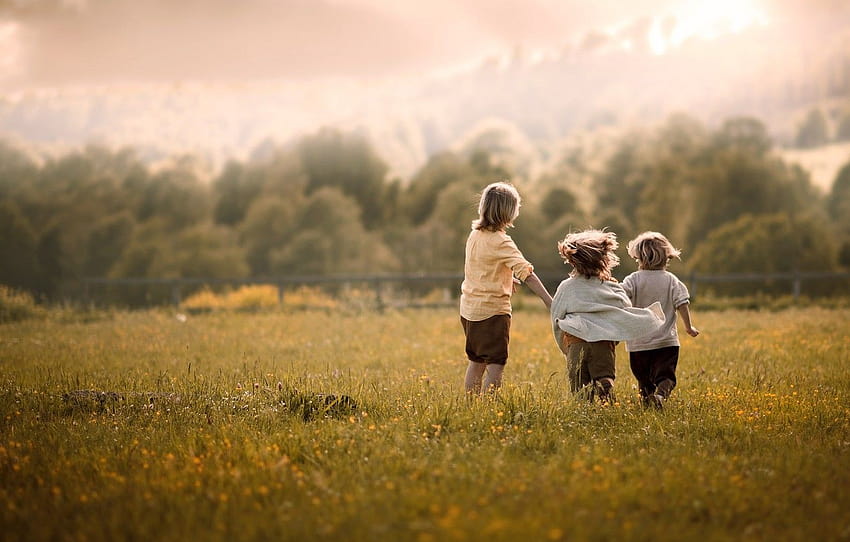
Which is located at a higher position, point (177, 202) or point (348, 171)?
point (348, 171)

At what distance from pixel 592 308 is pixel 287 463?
3.05 m

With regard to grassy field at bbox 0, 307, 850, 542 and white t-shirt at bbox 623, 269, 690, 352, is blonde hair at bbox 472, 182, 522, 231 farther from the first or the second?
grassy field at bbox 0, 307, 850, 542

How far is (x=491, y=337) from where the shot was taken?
22.0ft

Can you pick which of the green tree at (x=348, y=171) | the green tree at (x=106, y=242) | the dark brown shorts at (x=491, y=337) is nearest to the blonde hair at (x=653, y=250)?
the dark brown shorts at (x=491, y=337)

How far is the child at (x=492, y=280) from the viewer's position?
668cm

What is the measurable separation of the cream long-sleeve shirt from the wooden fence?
521 inches

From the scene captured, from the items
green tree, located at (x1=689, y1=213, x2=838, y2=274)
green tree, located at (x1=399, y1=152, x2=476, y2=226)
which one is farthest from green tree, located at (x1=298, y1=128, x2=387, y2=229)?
green tree, located at (x1=689, y1=213, x2=838, y2=274)

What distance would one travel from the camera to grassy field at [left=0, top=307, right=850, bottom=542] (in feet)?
13.2

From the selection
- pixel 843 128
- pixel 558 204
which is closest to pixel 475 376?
pixel 558 204

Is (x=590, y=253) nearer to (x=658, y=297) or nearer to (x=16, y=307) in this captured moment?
(x=658, y=297)

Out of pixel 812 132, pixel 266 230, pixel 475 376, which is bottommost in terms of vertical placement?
pixel 475 376

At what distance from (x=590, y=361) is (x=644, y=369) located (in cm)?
73

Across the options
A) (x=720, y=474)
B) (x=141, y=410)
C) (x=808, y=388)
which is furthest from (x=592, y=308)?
(x=141, y=410)

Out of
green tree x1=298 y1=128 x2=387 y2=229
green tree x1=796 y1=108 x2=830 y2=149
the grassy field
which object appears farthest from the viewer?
green tree x1=796 y1=108 x2=830 y2=149
